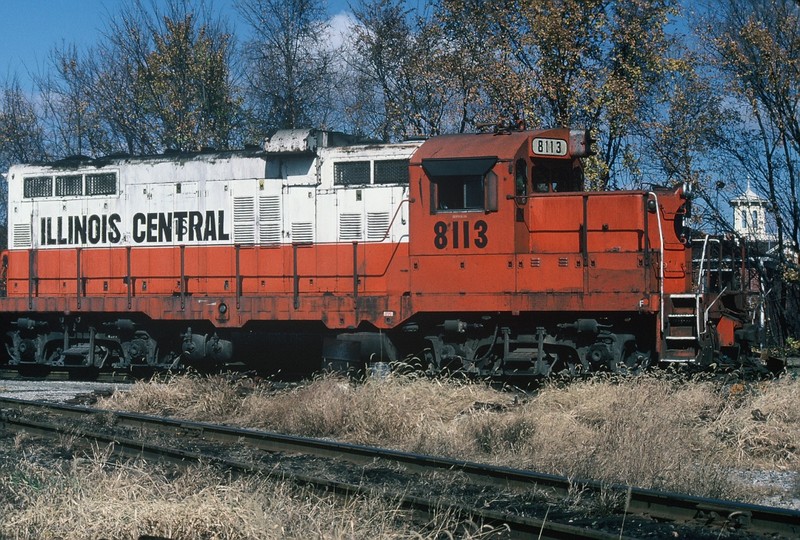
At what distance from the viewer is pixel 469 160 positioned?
1202 cm

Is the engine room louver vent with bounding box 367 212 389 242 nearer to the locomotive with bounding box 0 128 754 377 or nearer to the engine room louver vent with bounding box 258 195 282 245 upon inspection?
the locomotive with bounding box 0 128 754 377

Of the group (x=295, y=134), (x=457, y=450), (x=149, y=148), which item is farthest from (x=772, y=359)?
(x=149, y=148)

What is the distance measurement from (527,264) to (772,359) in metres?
3.63

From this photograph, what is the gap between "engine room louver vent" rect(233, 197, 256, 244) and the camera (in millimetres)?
13875

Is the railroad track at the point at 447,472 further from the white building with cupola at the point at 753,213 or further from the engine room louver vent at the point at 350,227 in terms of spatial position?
the white building with cupola at the point at 753,213

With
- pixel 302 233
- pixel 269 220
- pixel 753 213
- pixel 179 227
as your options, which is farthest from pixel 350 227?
pixel 753 213

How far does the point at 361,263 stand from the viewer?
43.1 ft

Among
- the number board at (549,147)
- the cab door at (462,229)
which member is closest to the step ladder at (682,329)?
the cab door at (462,229)

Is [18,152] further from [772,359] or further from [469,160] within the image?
[772,359]

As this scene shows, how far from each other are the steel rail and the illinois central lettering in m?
4.94

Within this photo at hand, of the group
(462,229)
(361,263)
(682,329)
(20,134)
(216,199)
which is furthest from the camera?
(20,134)

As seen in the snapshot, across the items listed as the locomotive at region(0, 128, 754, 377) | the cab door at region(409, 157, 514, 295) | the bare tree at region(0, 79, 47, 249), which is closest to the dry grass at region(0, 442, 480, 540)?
the cab door at region(409, 157, 514, 295)

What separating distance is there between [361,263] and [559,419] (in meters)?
4.68

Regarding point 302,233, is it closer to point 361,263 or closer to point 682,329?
point 361,263
